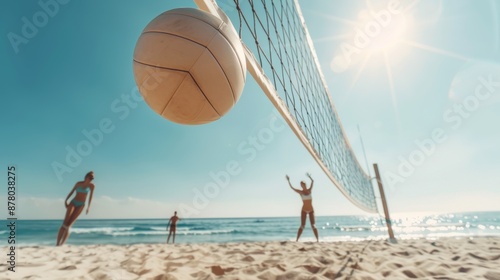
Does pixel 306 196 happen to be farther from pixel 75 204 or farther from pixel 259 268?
pixel 75 204

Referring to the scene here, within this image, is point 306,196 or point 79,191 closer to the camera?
point 79,191

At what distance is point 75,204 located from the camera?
15.8ft


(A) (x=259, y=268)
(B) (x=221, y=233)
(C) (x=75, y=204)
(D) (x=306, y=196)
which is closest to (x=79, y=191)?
(C) (x=75, y=204)

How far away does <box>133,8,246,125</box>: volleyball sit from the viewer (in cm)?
174

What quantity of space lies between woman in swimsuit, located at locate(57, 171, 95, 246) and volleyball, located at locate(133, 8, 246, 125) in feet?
13.2

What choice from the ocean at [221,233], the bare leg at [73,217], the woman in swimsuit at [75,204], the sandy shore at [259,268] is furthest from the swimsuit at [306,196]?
the bare leg at [73,217]

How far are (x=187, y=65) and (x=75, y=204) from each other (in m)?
4.62

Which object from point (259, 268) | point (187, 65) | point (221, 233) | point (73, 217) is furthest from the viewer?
point (221, 233)

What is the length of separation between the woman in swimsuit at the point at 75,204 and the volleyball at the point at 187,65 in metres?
4.03

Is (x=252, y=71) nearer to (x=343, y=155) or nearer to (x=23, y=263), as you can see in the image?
(x=23, y=263)

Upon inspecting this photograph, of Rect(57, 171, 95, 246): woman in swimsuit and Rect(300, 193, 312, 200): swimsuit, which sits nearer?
Rect(57, 171, 95, 246): woman in swimsuit

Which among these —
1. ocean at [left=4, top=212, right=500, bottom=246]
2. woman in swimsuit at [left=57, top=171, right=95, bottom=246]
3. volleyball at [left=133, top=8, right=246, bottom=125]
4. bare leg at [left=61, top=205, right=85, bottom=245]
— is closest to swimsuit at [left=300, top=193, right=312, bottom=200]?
ocean at [left=4, top=212, right=500, bottom=246]

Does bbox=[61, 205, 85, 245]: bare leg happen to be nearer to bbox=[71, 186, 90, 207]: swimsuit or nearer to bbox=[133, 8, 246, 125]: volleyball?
bbox=[71, 186, 90, 207]: swimsuit

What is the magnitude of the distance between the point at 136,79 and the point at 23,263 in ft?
10.1
